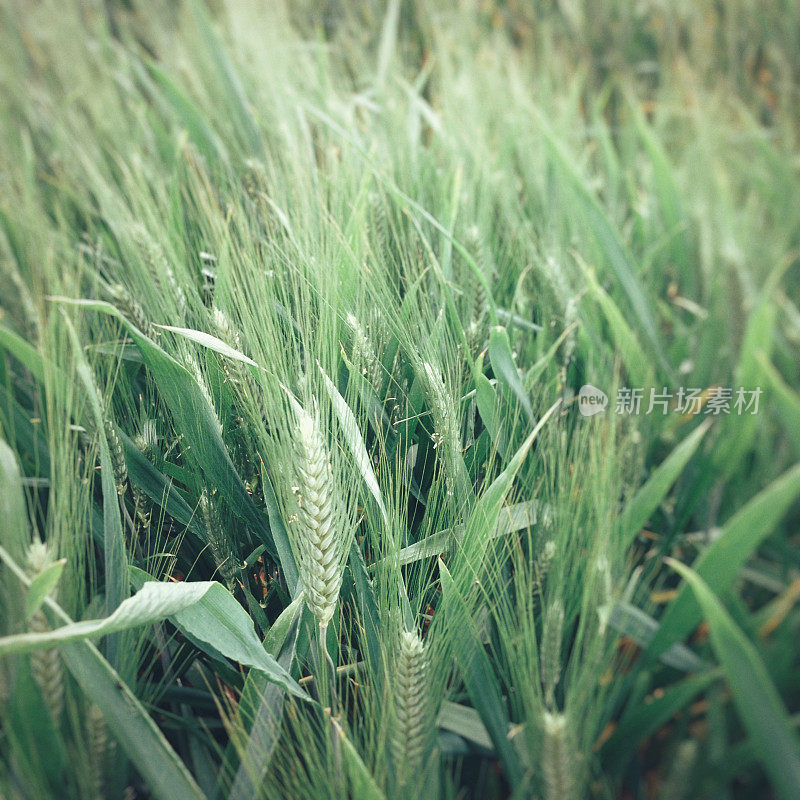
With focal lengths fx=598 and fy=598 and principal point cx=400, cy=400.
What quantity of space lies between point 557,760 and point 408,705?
0.25ft

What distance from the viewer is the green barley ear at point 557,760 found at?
285 millimetres

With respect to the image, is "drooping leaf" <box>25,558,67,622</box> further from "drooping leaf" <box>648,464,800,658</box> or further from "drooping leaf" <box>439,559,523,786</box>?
"drooping leaf" <box>648,464,800,658</box>

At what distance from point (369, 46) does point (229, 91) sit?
1.69ft

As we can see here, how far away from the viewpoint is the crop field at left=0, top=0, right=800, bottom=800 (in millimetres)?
304

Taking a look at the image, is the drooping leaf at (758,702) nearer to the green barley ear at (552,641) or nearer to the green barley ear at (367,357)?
the green barley ear at (552,641)

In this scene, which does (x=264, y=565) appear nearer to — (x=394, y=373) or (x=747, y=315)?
(x=394, y=373)

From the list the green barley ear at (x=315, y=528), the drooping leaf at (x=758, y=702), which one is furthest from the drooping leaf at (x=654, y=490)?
the green barley ear at (x=315, y=528)

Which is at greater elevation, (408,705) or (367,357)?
(367,357)

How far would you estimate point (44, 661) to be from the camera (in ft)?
0.94

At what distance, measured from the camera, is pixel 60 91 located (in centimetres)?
104

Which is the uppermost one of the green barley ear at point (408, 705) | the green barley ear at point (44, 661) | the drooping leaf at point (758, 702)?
the green barley ear at point (44, 661)

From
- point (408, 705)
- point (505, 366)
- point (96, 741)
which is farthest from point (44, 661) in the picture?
point (505, 366)

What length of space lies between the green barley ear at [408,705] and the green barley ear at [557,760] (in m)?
0.06

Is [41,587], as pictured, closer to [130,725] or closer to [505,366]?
[130,725]
